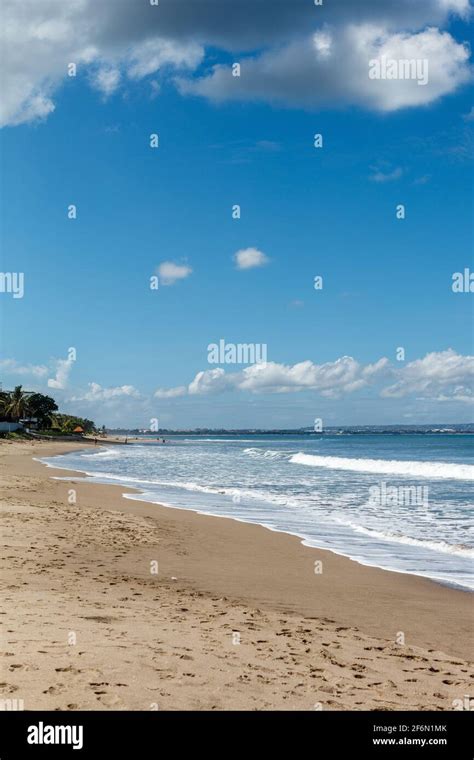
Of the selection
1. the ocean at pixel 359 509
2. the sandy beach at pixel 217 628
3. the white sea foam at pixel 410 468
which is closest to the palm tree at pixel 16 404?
the white sea foam at pixel 410 468

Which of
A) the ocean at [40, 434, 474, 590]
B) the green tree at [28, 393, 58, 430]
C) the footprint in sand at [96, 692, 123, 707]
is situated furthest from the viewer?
the green tree at [28, 393, 58, 430]

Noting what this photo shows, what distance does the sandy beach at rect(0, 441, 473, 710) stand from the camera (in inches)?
215

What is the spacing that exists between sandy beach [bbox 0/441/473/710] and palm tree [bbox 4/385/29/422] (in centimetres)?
10541

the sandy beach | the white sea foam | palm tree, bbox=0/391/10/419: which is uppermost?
palm tree, bbox=0/391/10/419

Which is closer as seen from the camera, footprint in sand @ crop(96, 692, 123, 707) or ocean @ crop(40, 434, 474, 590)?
footprint in sand @ crop(96, 692, 123, 707)

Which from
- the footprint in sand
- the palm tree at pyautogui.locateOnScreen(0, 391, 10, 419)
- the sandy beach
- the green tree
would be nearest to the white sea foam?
the sandy beach

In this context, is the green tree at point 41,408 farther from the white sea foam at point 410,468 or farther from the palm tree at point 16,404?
the white sea foam at point 410,468

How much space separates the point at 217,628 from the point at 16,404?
374 feet

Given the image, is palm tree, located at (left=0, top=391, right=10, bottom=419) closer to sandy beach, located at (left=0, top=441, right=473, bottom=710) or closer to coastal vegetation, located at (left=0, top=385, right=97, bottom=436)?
coastal vegetation, located at (left=0, top=385, right=97, bottom=436)

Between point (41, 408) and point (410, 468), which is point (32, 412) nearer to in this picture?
point (41, 408)

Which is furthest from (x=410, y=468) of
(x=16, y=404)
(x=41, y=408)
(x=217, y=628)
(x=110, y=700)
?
(x=41, y=408)

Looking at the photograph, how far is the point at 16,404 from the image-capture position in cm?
11388

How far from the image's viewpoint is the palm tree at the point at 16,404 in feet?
371
